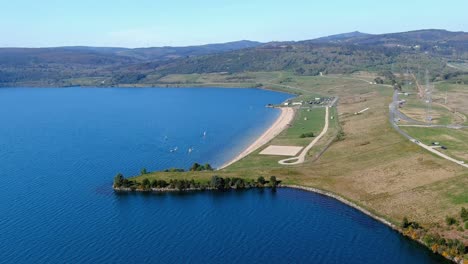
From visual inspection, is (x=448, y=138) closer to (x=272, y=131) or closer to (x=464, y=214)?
(x=464, y=214)

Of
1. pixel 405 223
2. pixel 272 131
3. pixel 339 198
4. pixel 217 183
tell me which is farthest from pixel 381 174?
pixel 272 131

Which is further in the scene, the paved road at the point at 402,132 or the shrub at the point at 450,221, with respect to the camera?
the paved road at the point at 402,132

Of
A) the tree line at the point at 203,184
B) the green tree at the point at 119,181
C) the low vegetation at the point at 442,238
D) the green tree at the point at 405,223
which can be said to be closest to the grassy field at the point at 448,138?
the low vegetation at the point at 442,238

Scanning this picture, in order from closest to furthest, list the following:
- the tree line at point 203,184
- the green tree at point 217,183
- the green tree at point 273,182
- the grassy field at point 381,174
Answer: the grassy field at point 381,174 → the green tree at point 217,183 → the tree line at point 203,184 → the green tree at point 273,182

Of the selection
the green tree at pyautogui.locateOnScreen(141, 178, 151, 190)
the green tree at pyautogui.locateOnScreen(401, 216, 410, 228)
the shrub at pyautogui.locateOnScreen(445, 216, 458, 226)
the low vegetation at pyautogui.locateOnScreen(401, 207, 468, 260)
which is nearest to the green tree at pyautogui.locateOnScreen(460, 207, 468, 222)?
the low vegetation at pyautogui.locateOnScreen(401, 207, 468, 260)

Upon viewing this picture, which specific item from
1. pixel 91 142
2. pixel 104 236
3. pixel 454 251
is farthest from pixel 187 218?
pixel 91 142

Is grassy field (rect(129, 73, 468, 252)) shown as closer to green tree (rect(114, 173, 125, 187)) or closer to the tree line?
the tree line

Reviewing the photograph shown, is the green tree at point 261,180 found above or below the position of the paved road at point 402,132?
below

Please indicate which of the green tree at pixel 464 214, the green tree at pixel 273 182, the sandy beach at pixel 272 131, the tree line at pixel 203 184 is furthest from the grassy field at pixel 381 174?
the sandy beach at pixel 272 131

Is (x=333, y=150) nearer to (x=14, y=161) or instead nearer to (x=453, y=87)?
(x=14, y=161)

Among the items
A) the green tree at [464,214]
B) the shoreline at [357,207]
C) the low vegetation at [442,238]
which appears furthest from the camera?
the green tree at [464,214]

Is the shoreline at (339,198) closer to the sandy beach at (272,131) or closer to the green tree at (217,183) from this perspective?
the green tree at (217,183)
